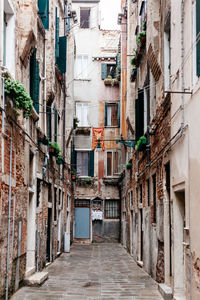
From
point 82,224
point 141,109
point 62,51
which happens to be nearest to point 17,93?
point 141,109

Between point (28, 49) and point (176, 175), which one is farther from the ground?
point (28, 49)

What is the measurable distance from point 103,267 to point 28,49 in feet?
23.5

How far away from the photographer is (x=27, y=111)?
8.61 meters

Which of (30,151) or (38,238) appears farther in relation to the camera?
(38,238)

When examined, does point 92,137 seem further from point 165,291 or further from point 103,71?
point 165,291

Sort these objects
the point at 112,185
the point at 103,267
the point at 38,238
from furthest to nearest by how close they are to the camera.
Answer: the point at 112,185
the point at 103,267
the point at 38,238

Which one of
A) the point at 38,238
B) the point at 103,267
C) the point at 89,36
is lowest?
the point at 103,267

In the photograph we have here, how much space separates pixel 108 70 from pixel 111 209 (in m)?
7.90

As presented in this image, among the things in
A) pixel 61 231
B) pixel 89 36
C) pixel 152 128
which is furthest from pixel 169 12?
pixel 89 36

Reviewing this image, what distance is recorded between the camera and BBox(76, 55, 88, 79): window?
86.8 ft

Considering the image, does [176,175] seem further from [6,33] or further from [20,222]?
[6,33]

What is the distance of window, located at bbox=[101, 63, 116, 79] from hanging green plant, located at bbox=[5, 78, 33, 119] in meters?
18.5

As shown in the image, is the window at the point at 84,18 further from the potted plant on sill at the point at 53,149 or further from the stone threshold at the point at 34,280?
the stone threshold at the point at 34,280

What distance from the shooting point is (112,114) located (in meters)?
25.8
